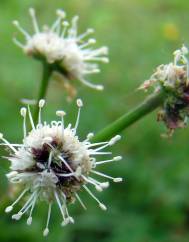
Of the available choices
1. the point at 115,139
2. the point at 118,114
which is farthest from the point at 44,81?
the point at 118,114

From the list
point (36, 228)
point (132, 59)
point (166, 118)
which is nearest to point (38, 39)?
point (166, 118)

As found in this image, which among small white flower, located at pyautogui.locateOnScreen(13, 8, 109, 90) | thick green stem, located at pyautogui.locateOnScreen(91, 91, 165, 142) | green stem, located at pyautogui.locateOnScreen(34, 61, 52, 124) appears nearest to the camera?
thick green stem, located at pyautogui.locateOnScreen(91, 91, 165, 142)

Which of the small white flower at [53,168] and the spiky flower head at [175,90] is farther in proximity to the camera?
the spiky flower head at [175,90]

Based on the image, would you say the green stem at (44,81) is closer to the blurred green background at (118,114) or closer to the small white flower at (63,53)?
the small white flower at (63,53)

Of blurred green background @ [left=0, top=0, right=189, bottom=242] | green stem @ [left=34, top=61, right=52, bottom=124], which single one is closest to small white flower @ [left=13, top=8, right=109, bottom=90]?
green stem @ [left=34, top=61, right=52, bottom=124]

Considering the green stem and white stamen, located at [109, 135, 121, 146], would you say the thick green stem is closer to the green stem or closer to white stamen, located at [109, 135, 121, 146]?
white stamen, located at [109, 135, 121, 146]

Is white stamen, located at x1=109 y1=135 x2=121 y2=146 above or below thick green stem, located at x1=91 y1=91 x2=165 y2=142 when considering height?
below

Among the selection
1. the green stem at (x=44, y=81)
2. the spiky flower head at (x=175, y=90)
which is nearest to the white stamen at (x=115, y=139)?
the spiky flower head at (x=175, y=90)
